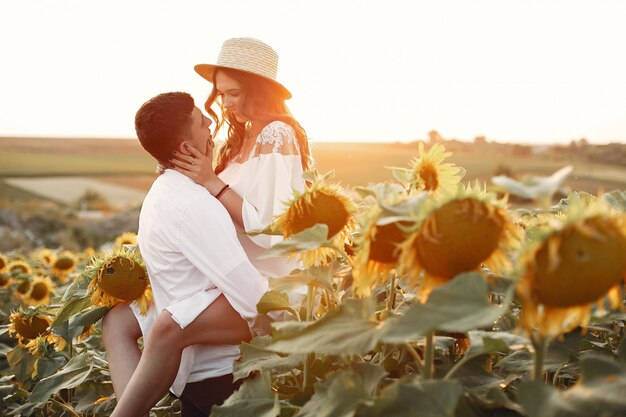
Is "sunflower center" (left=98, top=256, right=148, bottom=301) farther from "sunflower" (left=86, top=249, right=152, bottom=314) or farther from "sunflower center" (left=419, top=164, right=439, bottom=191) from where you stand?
"sunflower center" (left=419, top=164, right=439, bottom=191)

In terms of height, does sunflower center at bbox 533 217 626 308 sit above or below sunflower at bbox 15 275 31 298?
above

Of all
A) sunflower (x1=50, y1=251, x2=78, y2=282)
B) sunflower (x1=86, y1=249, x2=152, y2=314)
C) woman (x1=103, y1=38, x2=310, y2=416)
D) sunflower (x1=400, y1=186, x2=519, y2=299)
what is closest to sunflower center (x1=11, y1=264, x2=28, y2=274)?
sunflower (x1=50, y1=251, x2=78, y2=282)

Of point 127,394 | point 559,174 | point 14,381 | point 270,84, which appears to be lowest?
point 14,381

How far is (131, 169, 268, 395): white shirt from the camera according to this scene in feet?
7.48

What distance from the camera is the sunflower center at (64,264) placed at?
550 cm

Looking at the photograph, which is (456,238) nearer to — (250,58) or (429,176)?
(429,176)

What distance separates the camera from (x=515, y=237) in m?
1.11

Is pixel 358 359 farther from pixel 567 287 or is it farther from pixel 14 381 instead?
pixel 14 381

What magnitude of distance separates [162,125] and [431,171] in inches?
57.9

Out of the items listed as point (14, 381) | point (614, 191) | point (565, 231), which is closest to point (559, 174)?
point (565, 231)

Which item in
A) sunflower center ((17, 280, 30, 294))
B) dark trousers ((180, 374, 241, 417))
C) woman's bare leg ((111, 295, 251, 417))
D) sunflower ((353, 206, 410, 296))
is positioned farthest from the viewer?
sunflower center ((17, 280, 30, 294))

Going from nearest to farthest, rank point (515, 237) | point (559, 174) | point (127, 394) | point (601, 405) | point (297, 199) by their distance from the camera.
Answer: point (601, 405) < point (559, 174) < point (515, 237) < point (297, 199) < point (127, 394)

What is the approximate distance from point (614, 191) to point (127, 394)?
1.67m

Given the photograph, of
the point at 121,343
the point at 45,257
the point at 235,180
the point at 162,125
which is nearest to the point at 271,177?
the point at 235,180
